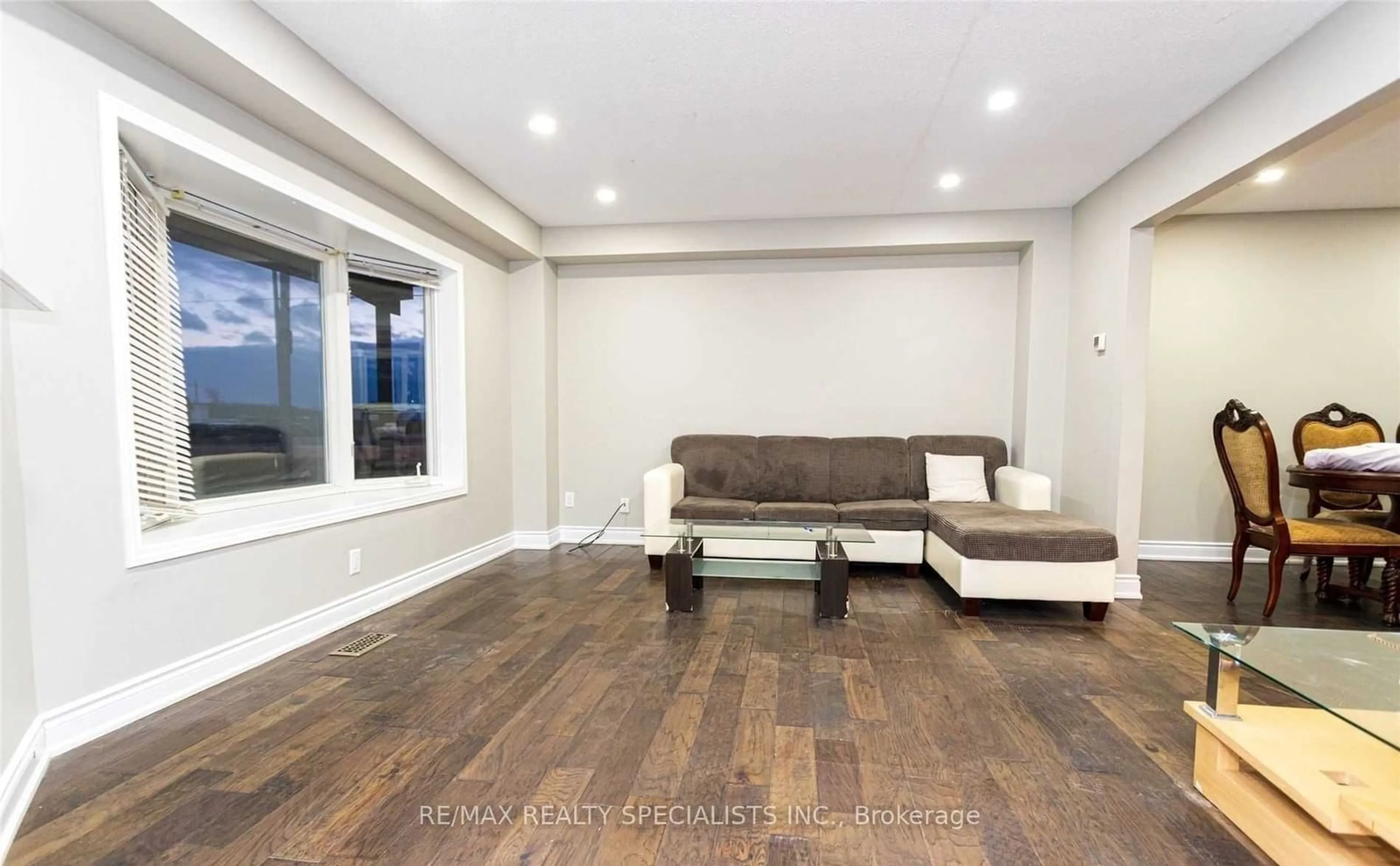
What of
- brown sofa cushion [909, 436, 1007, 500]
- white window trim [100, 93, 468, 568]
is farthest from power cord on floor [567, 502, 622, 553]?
brown sofa cushion [909, 436, 1007, 500]

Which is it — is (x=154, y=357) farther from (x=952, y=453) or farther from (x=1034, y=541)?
(x=952, y=453)

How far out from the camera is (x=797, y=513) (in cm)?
349

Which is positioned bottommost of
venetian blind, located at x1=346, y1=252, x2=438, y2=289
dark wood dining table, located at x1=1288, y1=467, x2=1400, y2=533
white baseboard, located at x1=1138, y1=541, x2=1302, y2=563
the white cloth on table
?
white baseboard, located at x1=1138, y1=541, x2=1302, y2=563

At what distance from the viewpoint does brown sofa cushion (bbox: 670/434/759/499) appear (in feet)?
12.9

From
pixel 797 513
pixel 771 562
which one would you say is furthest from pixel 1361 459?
pixel 771 562

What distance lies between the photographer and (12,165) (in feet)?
4.72

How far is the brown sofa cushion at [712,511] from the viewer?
3.45 metres

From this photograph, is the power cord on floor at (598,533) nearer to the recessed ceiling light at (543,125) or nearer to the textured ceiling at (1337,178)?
the recessed ceiling light at (543,125)

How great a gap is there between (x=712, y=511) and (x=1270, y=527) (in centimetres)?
299

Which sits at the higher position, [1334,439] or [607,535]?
[1334,439]

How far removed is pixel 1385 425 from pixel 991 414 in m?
2.41

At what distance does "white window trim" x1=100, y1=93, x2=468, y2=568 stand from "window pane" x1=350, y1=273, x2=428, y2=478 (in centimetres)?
6

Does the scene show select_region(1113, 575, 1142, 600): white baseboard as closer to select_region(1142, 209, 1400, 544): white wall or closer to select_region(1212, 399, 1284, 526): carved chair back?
select_region(1212, 399, 1284, 526): carved chair back

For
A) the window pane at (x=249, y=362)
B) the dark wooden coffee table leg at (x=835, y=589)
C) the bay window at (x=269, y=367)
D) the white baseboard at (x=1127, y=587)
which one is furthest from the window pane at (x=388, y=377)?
the white baseboard at (x=1127, y=587)
